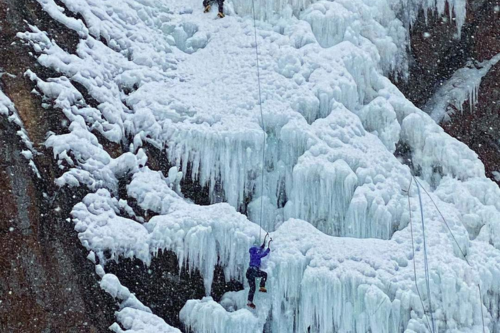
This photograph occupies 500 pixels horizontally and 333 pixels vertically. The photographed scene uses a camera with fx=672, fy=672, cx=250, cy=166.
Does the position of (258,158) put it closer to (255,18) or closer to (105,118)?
(105,118)

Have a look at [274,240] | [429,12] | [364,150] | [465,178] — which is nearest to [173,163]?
[274,240]

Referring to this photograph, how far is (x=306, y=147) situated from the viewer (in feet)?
32.2

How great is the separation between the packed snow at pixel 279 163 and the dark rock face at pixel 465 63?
59cm

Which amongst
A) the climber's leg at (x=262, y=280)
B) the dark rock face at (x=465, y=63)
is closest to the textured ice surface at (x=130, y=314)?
the climber's leg at (x=262, y=280)

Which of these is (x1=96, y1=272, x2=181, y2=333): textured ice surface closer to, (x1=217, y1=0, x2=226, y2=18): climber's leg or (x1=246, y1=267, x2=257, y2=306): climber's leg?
(x1=246, y1=267, x2=257, y2=306): climber's leg

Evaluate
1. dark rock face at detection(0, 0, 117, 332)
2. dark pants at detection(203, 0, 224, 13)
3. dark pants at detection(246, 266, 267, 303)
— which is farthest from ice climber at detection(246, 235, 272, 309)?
dark pants at detection(203, 0, 224, 13)

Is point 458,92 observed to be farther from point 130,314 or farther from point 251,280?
point 130,314

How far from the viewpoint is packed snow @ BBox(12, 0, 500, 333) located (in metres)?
8.75

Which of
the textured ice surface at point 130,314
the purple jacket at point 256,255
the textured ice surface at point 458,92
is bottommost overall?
the textured ice surface at point 130,314

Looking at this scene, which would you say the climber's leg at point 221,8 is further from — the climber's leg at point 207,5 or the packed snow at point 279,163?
the climber's leg at point 207,5

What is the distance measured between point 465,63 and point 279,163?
4.74 metres

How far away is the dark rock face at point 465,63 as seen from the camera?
11.6 m

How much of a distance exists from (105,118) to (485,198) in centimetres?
576

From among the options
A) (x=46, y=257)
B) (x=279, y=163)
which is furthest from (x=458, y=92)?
(x=46, y=257)
